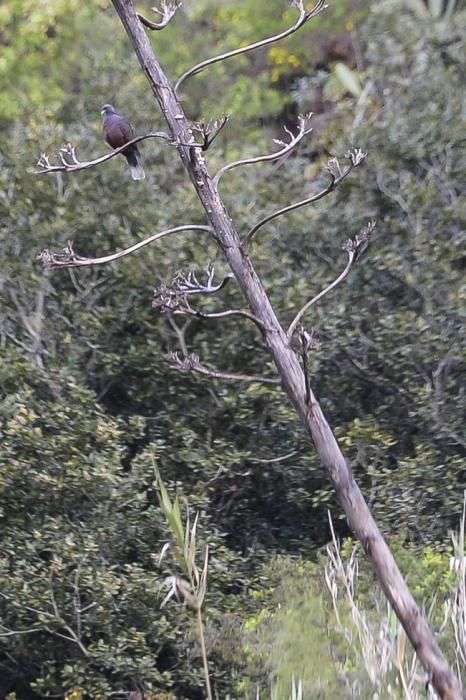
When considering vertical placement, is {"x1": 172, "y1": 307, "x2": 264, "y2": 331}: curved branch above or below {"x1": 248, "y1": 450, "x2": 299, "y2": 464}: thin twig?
below

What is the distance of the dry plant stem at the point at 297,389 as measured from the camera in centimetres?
312

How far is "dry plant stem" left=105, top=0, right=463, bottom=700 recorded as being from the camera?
312cm

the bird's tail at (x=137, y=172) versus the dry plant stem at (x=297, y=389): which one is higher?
the bird's tail at (x=137, y=172)

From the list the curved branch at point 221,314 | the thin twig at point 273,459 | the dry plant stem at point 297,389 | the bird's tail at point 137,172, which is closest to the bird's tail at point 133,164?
the bird's tail at point 137,172

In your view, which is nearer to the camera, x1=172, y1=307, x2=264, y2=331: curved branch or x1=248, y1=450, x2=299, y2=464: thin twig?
x1=172, y1=307, x2=264, y2=331: curved branch

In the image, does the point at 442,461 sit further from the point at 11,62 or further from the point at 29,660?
the point at 11,62

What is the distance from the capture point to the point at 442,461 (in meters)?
6.83

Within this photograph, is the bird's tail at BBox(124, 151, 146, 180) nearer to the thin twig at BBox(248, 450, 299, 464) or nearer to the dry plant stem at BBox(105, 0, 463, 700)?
the dry plant stem at BBox(105, 0, 463, 700)

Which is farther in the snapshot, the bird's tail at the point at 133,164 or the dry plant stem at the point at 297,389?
the bird's tail at the point at 133,164

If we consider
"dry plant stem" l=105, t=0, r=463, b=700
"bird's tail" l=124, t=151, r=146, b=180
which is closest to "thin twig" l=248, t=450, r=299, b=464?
"bird's tail" l=124, t=151, r=146, b=180

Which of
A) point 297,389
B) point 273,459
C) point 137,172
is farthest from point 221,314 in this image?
point 273,459

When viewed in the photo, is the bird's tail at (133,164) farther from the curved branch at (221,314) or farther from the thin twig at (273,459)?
the thin twig at (273,459)

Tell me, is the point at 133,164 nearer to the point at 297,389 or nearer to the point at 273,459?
the point at 297,389

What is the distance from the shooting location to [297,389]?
11.0 ft
